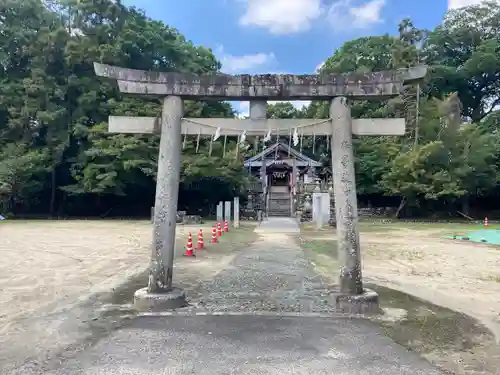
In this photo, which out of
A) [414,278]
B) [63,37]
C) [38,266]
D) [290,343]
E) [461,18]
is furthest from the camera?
[461,18]

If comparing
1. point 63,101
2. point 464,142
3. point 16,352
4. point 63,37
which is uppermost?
point 63,37

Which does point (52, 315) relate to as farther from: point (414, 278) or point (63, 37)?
point (63, 37)

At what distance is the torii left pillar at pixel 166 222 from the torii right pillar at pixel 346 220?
2.52m

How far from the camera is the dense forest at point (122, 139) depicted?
29469mm

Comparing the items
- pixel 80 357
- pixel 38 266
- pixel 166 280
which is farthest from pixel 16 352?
pixel 38 266

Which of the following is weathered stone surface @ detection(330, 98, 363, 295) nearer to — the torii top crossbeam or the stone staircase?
the torii top crossbeam

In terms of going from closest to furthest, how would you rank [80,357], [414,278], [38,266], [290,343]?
[80,357] < [290,343] < [414,278] < [38,266]

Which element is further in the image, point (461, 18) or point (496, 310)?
point (461, 18)

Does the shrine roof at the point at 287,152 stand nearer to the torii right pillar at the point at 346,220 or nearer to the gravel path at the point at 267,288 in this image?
the gravel path at the point at 267,288

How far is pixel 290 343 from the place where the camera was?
15.9 ft

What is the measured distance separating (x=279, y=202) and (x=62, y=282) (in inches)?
1050

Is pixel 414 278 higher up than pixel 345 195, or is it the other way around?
pixel 345 195

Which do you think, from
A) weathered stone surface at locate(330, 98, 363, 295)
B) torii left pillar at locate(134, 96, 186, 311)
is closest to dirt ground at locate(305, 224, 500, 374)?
weathered stone surface at locate(330, 98, 363, 295)

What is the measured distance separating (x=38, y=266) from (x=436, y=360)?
9186mm
